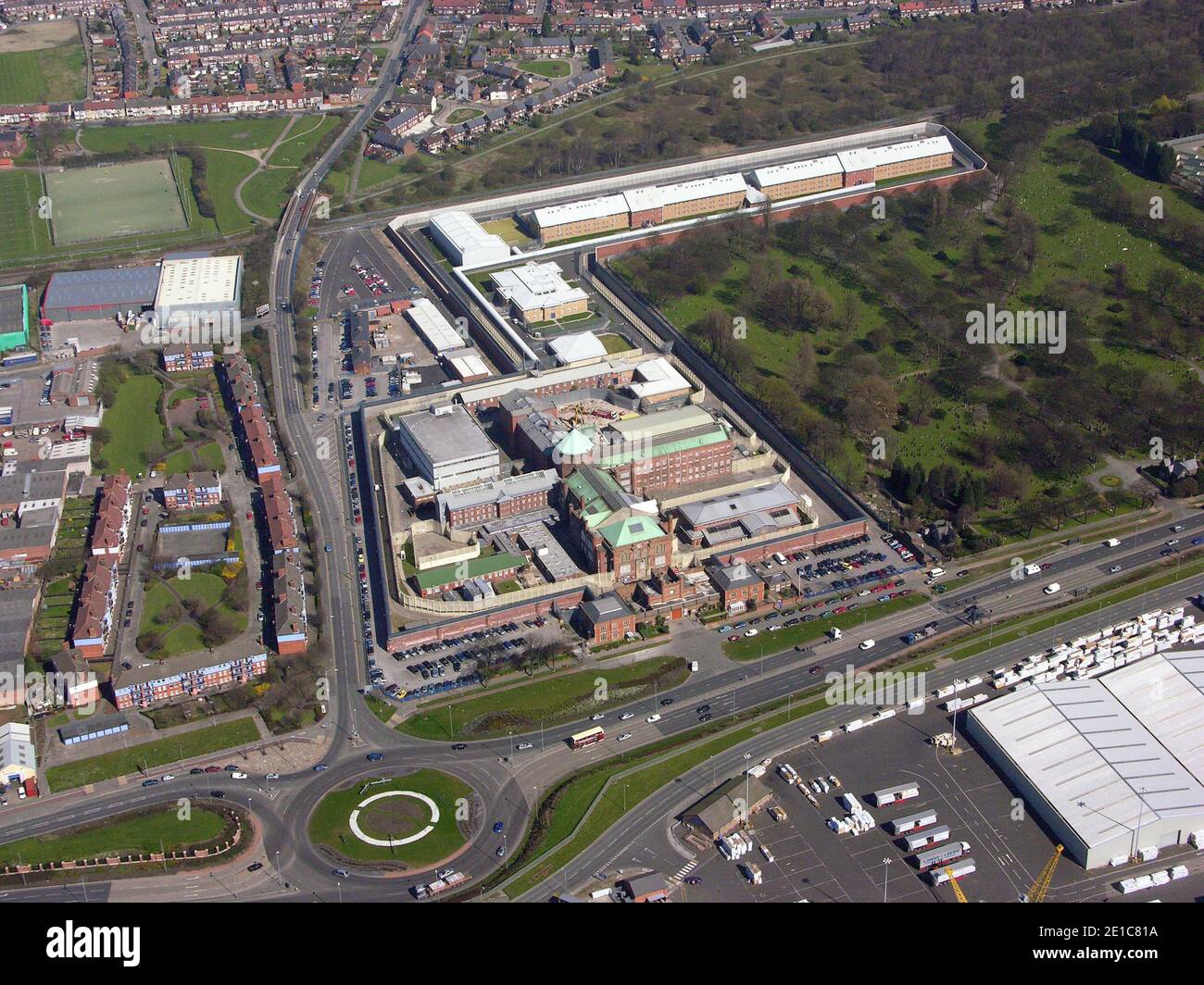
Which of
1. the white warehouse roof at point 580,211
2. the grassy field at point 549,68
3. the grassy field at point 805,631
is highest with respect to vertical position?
the grassy field at point 549,68

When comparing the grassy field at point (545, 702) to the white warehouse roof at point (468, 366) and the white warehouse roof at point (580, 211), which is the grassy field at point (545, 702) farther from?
the white warehouse roof at point (580, 211)

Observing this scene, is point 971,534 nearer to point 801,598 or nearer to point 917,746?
point 801,598

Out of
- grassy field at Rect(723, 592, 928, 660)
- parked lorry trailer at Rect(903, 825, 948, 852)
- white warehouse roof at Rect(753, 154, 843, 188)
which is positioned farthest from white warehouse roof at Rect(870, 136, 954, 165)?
parked lorry trailer at Rect(903, 825, 948, 852)

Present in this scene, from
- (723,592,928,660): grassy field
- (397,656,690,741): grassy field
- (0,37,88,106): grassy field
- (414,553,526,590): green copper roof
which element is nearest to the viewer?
(397,656,690,741): grassy field

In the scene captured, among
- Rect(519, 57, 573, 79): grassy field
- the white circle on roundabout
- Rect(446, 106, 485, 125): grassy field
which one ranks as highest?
Rect(519, 57, 573, 79): grassy field

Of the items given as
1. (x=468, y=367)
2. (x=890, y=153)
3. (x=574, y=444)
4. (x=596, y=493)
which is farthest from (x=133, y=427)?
(x=890, y=153)

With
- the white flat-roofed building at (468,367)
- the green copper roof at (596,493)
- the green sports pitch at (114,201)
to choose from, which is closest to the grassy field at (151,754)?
the green copper roof at (596,493)

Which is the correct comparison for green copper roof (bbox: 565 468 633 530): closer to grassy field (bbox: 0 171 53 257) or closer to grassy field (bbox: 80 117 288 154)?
grassy field (bbox: 0 171 53 257)

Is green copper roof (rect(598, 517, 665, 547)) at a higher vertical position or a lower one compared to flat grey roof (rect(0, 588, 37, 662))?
higher
